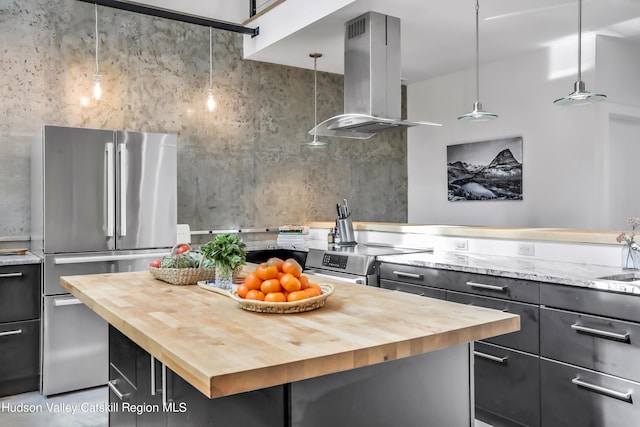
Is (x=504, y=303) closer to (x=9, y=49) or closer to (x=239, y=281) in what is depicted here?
(x=239, y=281)

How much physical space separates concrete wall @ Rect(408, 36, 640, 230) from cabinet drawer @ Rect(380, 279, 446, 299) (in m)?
2.09

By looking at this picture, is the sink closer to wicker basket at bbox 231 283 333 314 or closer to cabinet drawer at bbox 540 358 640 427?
cabinet drawer at bbox 540 358 640 427

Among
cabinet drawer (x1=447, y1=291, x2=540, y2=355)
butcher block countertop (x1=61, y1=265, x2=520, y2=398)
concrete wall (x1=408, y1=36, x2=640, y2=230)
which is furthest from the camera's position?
concrete wall (x1=408, y1=36, x2=640, y2=230)

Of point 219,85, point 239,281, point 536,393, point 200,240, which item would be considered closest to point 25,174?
point 200,240

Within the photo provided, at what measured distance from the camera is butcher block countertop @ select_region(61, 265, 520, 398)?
4.11 ft

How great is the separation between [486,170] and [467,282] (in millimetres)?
2647

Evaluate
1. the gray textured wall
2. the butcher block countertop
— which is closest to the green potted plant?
the butcher block countertop

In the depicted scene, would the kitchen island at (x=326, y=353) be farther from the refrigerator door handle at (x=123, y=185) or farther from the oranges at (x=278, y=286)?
the refrigerator door handle at (x=123, y=185)

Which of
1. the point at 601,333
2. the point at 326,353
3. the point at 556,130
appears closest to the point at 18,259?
the point at 326,353

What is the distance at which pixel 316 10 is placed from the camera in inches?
160

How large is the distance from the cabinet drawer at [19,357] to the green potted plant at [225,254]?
2.07 metres

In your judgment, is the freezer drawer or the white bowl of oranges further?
the freezer drawer

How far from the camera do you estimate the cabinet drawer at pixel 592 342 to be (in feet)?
7.59

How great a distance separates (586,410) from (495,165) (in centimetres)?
323
